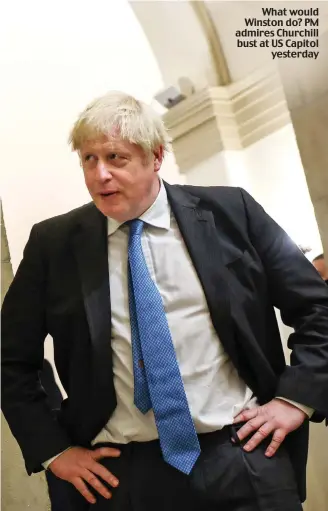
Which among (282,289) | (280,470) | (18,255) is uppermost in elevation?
(18,255)

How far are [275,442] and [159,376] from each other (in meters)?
0.27

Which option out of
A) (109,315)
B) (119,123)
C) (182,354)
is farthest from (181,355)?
(119,123)

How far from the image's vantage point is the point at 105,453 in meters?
1.27

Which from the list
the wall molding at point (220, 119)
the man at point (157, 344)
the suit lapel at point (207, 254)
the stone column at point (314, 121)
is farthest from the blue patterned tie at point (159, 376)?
the wall molding at point (220, 119)

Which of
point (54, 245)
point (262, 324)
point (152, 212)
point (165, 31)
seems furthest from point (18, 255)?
point (165, 31)

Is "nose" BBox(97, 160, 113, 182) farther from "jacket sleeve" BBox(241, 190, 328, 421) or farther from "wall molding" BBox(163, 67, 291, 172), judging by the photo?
"wall molding" BBox(163, 67, 291, 172)

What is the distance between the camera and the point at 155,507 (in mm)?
1226

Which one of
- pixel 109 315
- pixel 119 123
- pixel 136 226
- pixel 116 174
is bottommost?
pixel 109 315

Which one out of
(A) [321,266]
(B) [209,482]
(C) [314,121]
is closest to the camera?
(B) [209,482]

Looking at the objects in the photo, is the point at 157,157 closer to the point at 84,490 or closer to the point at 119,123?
the point at 119,123

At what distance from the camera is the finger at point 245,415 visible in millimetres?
1267

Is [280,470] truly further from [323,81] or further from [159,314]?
[323,81]

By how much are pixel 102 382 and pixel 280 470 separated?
40 centimetres

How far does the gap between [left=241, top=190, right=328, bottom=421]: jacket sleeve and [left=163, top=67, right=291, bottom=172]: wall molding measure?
1050 mm
